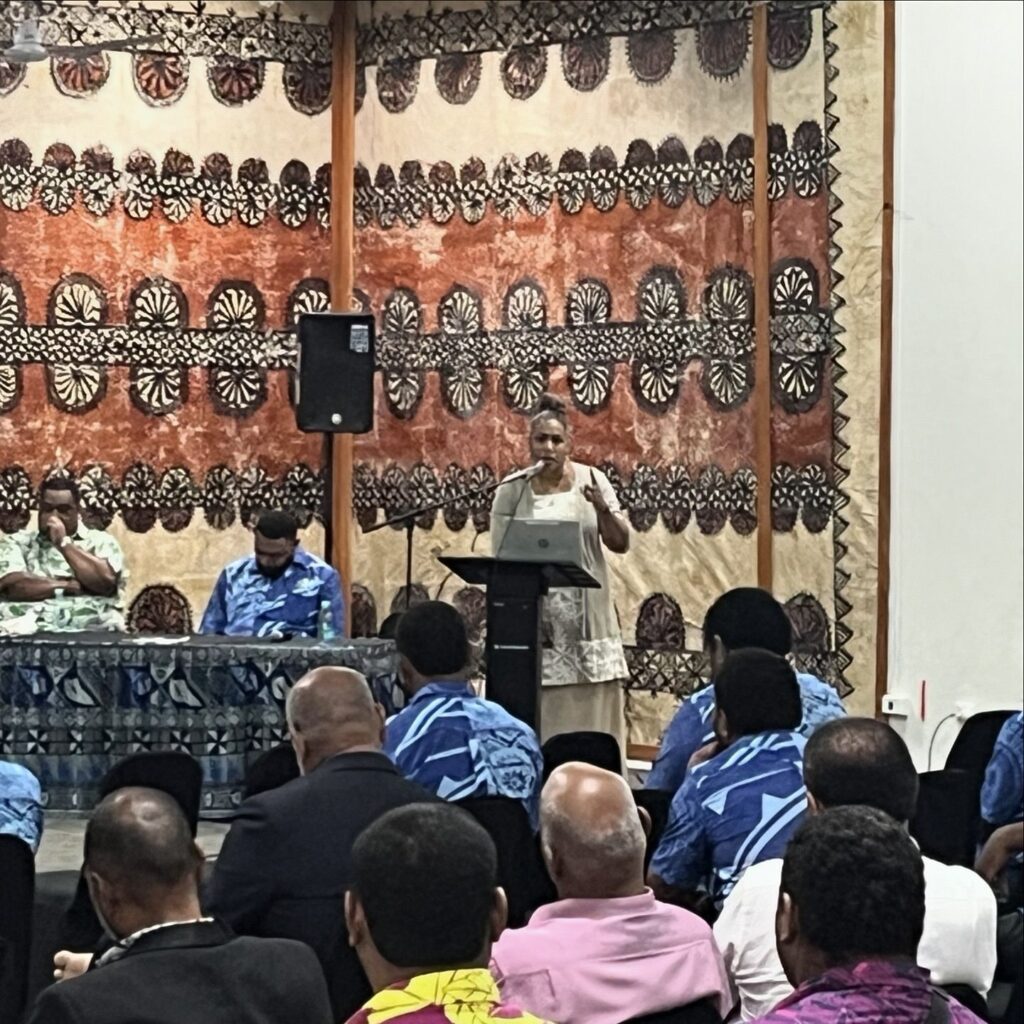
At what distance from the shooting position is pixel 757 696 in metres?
4.23

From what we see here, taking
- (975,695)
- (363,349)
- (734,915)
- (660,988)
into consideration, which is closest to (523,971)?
(660,988)

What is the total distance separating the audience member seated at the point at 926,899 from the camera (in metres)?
3.21

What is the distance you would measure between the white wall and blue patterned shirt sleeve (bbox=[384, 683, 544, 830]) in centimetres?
312

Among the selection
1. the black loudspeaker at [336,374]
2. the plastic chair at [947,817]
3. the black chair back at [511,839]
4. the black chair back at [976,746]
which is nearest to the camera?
the black chair back at [511,839]

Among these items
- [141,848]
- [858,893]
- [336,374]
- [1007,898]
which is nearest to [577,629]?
[336,374]

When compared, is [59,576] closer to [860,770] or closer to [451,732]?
[451,732]

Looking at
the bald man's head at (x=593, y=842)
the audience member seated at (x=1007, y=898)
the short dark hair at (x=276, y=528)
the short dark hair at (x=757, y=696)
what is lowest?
the audience member seated at (x=1007, y=898)

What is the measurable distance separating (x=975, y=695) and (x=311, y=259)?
13.8 feet

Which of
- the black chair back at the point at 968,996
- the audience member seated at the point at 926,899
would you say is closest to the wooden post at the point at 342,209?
the audience member seated at the point at 926,899

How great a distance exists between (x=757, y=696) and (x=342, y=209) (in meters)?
6.23

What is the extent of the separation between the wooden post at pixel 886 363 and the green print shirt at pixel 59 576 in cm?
307

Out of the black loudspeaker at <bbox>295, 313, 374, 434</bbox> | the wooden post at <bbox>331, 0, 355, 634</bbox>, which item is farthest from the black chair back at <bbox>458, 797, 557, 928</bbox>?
the wooden post at <bbox>331, 0, 355, 634</bbox>

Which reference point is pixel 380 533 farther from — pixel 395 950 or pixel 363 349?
pixel 395 950

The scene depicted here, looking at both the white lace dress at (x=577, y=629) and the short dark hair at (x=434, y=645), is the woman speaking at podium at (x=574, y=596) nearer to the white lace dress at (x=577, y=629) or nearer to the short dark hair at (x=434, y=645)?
the white lace dress at (x=577, y=629)
